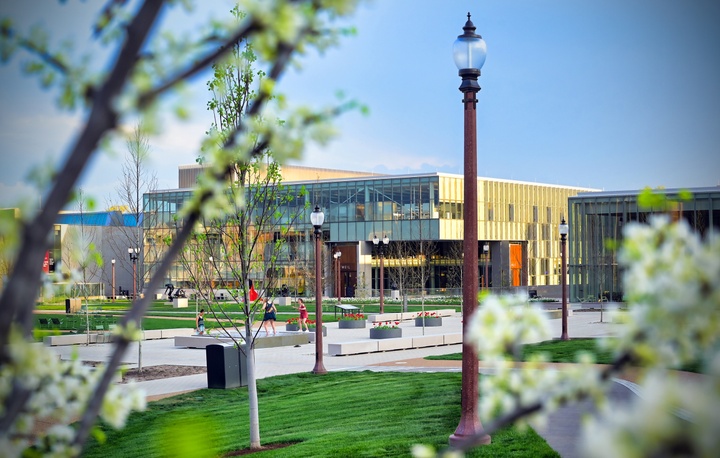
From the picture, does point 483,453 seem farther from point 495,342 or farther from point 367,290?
point 367,290

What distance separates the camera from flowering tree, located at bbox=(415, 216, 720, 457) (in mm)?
1535

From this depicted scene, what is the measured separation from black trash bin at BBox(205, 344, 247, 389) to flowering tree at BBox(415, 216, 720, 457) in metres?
19.7

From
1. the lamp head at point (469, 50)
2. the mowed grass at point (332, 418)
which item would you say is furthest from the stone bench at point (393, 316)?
the lamp head at point (469, 50)

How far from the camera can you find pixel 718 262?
1856mm

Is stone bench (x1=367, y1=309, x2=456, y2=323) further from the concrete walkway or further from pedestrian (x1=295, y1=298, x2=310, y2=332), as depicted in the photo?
pedestrian (x1=295, y1=298, x2=310, y2=332)

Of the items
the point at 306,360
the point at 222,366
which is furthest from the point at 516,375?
the point at 306,360

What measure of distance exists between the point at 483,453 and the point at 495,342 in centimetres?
947

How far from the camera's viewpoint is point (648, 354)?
1.99 meters

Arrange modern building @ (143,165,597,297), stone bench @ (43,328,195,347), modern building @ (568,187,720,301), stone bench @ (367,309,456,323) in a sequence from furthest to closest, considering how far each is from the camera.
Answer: modern building @ (143,165,597,297), modern building @ (568,187,720,301), stone bench @ (367,309,456,323), stone bench @ (43,328,195,347)

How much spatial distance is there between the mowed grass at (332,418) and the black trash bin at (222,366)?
1.25 feet

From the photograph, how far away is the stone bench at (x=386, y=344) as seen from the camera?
30.3 m

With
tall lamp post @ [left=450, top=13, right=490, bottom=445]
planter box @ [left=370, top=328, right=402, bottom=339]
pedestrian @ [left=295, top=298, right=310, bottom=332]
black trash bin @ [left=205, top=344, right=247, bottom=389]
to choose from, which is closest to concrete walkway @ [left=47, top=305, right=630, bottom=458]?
black trash bin @ [left=205, top=344, right=247, bottom=389]

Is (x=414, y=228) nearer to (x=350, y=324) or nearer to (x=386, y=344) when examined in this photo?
(x=350, y=324)

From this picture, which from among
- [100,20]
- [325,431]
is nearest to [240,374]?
[325,431]
